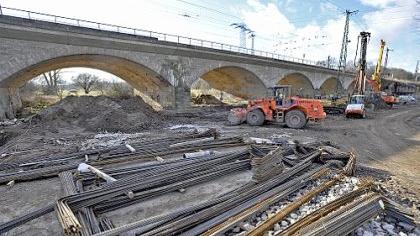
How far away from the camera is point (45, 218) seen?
453 centimetres

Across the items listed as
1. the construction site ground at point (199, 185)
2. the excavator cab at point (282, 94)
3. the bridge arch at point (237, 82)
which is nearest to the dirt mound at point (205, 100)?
the bridge arch at point (237, 82)

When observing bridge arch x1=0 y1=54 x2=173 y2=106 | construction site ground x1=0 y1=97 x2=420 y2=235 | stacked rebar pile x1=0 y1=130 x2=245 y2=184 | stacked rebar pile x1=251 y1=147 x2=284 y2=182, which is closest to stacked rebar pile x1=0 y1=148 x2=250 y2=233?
construction site ground x1=0 y1=97 x2=420 y2=235

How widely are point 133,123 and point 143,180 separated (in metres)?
8.85

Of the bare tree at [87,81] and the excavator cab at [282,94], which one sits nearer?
the excavator cab at [282,94]

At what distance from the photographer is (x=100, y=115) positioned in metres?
14.3

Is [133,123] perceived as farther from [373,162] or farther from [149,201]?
[373,162]

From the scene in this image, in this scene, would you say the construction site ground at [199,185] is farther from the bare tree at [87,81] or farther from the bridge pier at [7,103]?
the bare tree at [87,81]

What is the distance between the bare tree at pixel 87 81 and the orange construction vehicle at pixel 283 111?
35568 mm

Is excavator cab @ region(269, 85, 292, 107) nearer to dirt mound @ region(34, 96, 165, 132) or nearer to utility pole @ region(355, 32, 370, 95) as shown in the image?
dirt mound @ region(34, 96, 165, 132)

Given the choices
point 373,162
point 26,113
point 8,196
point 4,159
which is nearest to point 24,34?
point 26,113

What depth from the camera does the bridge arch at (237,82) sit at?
2929 centimetres

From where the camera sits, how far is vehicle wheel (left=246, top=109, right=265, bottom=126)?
14508mm

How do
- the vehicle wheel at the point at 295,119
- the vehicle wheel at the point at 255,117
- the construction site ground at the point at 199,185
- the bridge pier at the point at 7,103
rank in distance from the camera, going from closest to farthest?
the construction site ground at the point at 199,185 < the vehicle wheel at the point at 295,119 < the vehicle wheel at the point at 255,117 < the bridge pier at the point at 7,103

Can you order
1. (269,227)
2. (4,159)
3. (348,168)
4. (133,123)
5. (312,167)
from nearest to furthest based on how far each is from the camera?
(269,227)
(348,168)
(312,167)
(4,159)
(133,123)
